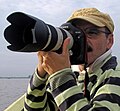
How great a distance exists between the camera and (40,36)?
6.71 feet

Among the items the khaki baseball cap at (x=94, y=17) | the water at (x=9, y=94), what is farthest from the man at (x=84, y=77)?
the water at (x=9, y=94)

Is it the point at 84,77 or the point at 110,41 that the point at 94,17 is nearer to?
the point at 110,41

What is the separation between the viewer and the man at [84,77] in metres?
2.15

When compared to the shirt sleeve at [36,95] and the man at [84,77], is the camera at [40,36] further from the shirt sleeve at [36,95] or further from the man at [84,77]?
the shirt sleeve at [36,95]

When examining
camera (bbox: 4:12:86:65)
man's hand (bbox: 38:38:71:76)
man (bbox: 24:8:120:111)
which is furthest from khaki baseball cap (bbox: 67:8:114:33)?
man's hand (bbox: 38:38:71:76)

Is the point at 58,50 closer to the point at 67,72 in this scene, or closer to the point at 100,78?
the point at 67,72

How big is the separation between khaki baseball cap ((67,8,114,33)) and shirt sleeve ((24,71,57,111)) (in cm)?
44

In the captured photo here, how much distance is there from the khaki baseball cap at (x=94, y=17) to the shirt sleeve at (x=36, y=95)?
44cm

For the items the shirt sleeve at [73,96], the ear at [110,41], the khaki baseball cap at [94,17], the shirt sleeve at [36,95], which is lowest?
the shirt sleeve at [36,95]

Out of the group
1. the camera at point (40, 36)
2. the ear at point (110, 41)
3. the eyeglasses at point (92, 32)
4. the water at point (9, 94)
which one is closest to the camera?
the camera at point (40, 36)

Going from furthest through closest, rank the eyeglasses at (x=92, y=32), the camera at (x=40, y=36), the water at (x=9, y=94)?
the water at (x=9, y=94), the eyeglasses at (x=92, y=32), the camera at (x=40, y=36)

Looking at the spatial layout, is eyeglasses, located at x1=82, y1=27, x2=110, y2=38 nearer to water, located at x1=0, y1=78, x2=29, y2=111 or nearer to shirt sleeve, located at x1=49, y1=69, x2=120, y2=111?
shirt sleeve, located at x1=49, y1=69, x2=120, y2=111

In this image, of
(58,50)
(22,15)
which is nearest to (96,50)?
(58,50)

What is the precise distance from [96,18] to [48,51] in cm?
49
